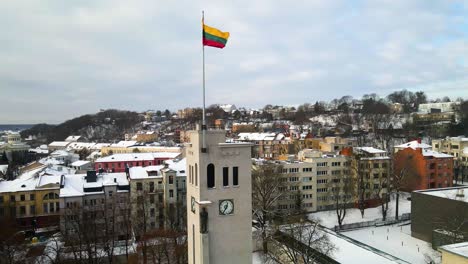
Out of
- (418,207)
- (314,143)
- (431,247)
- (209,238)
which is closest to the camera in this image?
(209,238)

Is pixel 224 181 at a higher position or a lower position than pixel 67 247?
higher

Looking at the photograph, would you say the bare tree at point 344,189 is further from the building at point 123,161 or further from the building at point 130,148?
the building at point 130,148

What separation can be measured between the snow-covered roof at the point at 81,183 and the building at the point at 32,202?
179cm

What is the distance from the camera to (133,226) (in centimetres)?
3703

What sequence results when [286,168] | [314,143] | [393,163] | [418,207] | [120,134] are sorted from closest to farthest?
[418,207] < [286,168] < [393,163] < [314,143] < [120,134]

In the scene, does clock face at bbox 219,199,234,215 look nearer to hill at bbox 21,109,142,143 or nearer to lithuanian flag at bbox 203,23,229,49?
lithuanian flag at bbox 203,23,229,49

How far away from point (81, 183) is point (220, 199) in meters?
33.7

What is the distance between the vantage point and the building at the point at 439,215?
30266 mm

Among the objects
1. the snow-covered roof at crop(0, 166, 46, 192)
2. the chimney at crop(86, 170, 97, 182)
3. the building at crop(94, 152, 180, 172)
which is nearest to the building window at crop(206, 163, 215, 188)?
the chimney at crop(86, 170, 97, 182)

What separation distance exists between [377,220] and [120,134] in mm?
144872

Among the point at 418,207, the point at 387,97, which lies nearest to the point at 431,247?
the point at 418,207

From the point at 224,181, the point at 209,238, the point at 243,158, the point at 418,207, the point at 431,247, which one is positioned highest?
the point at 243,158

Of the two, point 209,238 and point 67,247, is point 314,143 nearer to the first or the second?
point 67,247

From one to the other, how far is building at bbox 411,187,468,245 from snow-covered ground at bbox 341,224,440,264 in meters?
1.03
